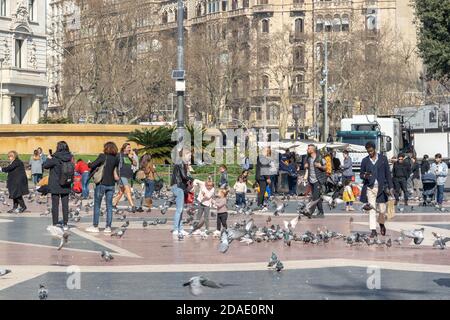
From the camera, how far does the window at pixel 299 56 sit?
3860 inches

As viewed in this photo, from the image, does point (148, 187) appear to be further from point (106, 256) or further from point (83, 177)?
point (106, 256)

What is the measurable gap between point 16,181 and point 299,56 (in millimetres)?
69860

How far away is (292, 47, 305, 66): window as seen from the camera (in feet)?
322

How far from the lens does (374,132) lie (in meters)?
59.4

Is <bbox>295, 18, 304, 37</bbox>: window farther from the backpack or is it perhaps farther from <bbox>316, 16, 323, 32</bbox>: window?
the backpack

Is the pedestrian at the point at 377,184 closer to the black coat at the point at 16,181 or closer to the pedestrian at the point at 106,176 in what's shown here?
the pedestrian at the point at 106,176

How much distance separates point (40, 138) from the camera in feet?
204

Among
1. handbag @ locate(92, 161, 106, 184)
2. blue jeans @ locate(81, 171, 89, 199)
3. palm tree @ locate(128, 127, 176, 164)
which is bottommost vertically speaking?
blue jeans @ locate(81, 171, 89, 199)

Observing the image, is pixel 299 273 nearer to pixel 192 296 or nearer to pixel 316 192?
pixel 192 296

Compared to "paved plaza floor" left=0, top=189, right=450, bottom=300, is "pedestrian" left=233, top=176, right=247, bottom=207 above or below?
above

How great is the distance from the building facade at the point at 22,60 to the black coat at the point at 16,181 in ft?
166

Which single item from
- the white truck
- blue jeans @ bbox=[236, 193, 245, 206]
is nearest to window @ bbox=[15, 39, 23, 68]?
the white truck

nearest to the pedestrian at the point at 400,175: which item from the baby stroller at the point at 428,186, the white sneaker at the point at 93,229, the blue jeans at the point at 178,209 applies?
the baby stroller at the point at 428,186

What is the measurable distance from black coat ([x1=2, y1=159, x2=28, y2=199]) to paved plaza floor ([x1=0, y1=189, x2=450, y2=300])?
5602 millimetres
